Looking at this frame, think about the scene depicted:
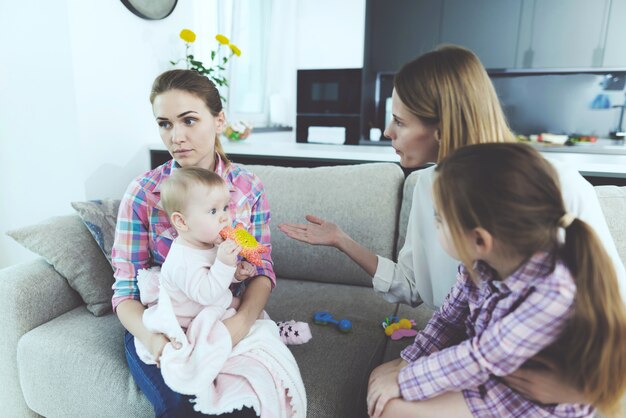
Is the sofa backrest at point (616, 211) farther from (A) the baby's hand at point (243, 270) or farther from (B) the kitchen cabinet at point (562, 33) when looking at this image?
(B) the kitchen cabinet at point (562, 33)

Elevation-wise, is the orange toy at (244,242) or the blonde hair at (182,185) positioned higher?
the blonde hair at (182,185)

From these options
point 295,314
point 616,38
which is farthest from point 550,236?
point 616,38

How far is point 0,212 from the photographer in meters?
2.19

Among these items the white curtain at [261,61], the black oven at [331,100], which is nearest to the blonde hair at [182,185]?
the white curtain at [261,61]

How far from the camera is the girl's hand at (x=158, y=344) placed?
104cm

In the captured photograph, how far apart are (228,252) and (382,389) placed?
450 mm

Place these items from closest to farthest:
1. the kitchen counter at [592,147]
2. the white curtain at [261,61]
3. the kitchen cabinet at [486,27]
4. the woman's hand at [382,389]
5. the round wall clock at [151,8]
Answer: the woman's hand at [382,389] < the round wall clock at [151,8] < the kitchen counter at [592,147] < the white curtain at [261,61] < the kitchen cabinet at [486,27]

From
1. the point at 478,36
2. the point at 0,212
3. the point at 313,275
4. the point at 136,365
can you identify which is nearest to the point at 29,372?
the point at 136,365

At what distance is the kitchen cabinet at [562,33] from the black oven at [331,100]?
1517 millimetres

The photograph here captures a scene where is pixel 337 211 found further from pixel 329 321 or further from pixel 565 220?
pixel 565 220

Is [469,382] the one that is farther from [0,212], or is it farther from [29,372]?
[0,212]

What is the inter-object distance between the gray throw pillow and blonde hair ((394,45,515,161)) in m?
1.11

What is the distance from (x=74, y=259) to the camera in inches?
57.2

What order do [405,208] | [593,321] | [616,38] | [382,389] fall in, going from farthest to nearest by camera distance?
[616,38] < [405,208] < [382,389] < [593,321]
